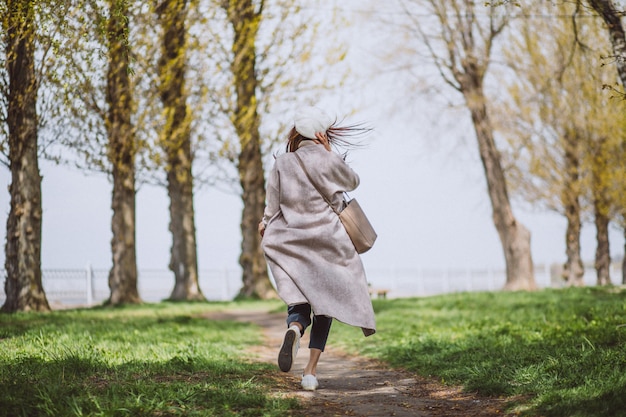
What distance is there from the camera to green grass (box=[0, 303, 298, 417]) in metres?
3.71

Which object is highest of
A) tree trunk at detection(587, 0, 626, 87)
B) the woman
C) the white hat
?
tree trunk at detection(587, 0, 626, 87)

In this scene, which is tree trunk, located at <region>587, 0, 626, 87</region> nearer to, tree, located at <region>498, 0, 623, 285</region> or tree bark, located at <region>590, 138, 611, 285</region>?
tree, located at <region>498, 0, 623, 285</region>

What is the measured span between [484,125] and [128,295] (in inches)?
→ 417

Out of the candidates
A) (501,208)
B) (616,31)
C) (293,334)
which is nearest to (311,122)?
(293,334)

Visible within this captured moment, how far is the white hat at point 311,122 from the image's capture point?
4.96 metres

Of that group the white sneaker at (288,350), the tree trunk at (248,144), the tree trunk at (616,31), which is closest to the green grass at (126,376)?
the white sneaker at (288,350)

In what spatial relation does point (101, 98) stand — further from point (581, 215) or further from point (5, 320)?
point (581, 215)

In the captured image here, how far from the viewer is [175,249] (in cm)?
2034

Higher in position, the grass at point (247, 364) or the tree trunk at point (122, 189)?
the tree trunk at point (122, 189)

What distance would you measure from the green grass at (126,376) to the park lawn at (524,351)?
153 cm

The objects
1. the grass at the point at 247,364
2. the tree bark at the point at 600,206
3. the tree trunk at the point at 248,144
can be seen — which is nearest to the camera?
the grass at the point at 247,364

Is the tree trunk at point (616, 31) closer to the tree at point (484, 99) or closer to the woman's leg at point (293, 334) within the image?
the woman's leg at point (293, 334)

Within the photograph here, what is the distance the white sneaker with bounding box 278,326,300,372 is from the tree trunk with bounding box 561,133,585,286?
2157 centimetres

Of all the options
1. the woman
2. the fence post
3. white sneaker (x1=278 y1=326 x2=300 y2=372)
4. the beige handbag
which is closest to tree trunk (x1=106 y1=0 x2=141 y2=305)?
the fence post
